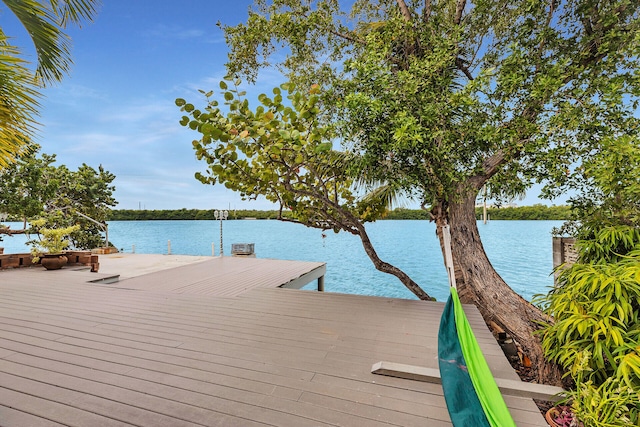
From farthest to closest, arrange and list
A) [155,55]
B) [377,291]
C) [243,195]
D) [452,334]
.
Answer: [377,291]
[155,55]
[243,195]
[452,334]

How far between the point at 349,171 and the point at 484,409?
2.46m

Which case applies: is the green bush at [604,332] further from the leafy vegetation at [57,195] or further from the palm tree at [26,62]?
the leafy vegetation at [57,195]

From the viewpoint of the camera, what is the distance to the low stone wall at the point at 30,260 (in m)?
6.16

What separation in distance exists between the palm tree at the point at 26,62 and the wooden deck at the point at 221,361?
1674 millimetres

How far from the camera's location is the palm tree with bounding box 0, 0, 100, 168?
216 cm

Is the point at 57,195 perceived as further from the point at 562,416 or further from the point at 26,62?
the point at 562,416

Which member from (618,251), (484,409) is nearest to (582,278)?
(618,251)

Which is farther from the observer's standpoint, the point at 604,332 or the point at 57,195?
the point at 57,195

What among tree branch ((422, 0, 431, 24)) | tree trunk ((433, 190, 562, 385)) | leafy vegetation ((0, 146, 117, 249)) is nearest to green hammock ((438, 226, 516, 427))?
tree trunk ((433, 190, 562, 385))

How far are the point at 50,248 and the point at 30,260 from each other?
28.7 inches

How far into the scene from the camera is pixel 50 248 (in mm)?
→ 6254

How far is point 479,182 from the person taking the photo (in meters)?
3.84

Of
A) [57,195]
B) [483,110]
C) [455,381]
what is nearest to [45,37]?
[455,381]

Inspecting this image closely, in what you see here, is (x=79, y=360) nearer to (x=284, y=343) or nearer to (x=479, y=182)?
(x=284, y=343)
